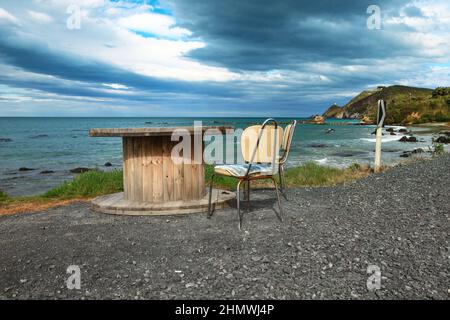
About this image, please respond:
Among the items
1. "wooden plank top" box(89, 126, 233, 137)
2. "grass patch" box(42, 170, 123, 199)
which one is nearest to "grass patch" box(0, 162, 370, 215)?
"grass patch" box(42, 170, 123, 199)

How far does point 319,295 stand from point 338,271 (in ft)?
1.90

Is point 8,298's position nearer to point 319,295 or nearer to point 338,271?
point 319,295

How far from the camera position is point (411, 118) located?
84062mm

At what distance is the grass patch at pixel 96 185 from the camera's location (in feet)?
25.8

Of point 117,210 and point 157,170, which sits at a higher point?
point 157,170

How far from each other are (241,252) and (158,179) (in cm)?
243

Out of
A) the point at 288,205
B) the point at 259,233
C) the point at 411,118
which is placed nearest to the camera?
the point at 259,233

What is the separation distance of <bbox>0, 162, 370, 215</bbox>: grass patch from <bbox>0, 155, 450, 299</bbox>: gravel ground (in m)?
1.39

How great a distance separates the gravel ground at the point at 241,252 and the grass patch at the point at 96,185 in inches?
54.7

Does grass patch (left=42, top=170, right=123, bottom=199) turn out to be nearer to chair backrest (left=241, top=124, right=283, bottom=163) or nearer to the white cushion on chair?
the white cushion on chair

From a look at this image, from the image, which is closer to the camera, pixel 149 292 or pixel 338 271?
pixel 149 292

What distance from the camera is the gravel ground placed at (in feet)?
11.1
